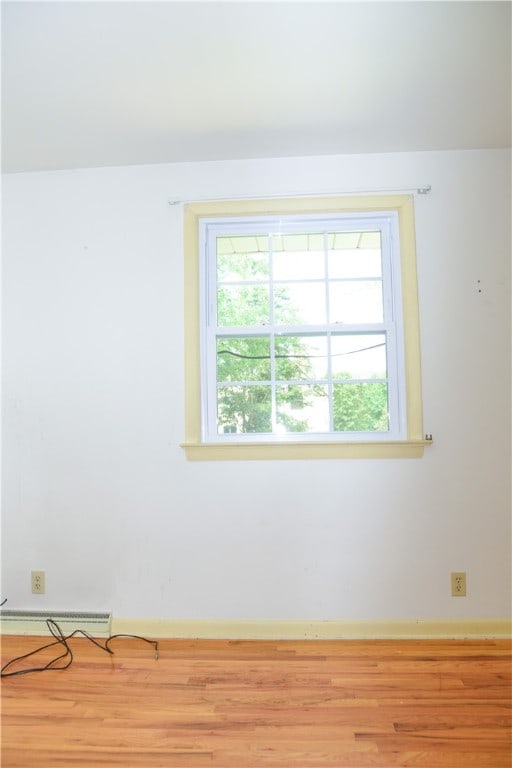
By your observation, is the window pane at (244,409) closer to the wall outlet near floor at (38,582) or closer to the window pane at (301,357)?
the window pane at (301,357)

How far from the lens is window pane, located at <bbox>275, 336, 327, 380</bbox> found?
8.93 feet

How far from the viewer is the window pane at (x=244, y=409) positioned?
8.98 ft

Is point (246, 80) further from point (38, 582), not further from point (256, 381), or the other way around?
point (38, 582)

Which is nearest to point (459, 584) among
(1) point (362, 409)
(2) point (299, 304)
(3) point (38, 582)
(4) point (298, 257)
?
(1) point (362, 409)

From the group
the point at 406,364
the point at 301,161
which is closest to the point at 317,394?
the point at 406,364

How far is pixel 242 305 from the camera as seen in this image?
2785 mm

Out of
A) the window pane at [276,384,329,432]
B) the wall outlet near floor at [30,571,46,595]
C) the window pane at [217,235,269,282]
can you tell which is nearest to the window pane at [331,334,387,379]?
the window pane at [276,384,329,432]

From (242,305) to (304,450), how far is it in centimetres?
90

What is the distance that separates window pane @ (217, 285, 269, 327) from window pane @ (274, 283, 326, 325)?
75mm

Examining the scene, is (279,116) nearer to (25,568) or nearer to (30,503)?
(30,503)

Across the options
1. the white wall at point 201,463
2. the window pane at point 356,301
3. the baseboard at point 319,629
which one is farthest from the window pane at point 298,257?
the baseboard at point 319,629

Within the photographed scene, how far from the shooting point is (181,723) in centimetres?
180

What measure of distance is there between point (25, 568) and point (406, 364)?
2.37 m

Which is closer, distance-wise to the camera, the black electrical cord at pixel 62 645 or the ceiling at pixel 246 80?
the ceiling at pixel 246 80
